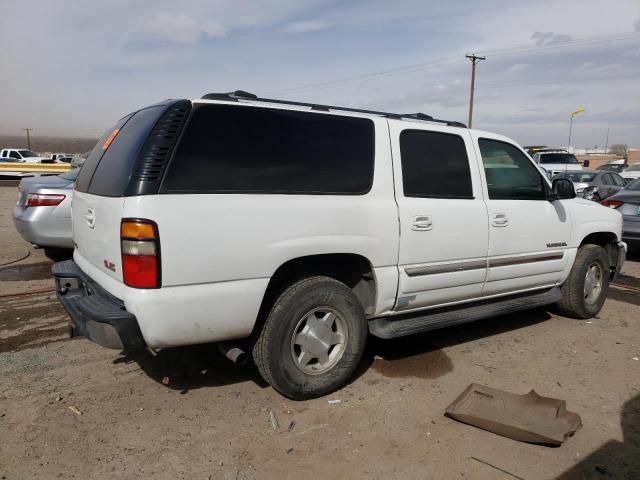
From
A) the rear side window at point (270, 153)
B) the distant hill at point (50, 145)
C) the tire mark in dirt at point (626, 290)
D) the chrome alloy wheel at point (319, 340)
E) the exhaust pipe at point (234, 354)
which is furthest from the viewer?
the distant hill at point (50, 145)

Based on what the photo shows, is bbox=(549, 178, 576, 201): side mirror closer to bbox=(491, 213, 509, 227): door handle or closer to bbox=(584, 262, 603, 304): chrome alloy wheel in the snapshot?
bbox=(491, 213, 509, 227): door handle

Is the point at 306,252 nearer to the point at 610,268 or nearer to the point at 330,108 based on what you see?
the point at 330,108

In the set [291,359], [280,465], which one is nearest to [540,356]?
[291,359]

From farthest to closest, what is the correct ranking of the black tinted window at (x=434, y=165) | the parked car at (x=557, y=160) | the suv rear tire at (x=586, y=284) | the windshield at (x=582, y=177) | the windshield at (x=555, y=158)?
the windshield at (x=555, y=158)
the parked car at (x=557, y=160)
the windshield at (x=582, y=177)
the suv rear tire at (x=586, y=284)
the black tinted window at (x=434, y=165)

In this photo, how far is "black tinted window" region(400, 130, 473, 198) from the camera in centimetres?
395

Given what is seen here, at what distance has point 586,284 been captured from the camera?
218 inches

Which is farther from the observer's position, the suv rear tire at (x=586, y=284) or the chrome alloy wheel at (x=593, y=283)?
the chrome alloy wheel at (x=593, y=283)

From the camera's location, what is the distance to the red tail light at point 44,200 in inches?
269

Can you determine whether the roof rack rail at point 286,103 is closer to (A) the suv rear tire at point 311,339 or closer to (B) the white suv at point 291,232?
(B) the white suv at point 291,232

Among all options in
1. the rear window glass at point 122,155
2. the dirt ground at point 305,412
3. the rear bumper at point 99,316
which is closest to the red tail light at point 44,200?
the dirt ground at point 305,412

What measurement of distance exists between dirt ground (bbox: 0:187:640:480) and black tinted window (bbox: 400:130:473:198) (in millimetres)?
1433

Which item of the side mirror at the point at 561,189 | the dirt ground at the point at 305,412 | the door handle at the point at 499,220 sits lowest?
the dirt ground at the point at 305,412

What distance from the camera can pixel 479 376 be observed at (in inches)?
159

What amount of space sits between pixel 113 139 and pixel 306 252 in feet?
5.43
